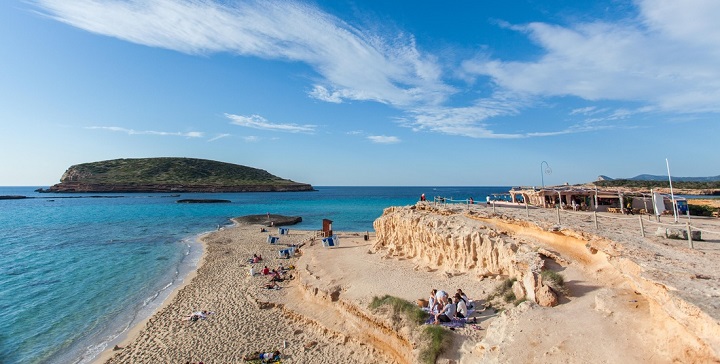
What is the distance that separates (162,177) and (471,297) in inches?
6266

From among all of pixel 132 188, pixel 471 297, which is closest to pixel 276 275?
pixel 471 297

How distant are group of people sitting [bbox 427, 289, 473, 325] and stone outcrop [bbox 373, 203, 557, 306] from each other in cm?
190

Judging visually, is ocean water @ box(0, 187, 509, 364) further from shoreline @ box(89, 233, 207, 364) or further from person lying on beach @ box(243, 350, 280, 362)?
person lying on beach @ box(243, 350, 280, 362)

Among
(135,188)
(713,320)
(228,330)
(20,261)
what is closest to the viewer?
(713,320)

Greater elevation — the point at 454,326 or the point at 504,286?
the point at 504,286

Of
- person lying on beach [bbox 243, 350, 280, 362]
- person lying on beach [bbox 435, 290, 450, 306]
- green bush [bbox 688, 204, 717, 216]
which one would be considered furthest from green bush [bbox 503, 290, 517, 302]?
green bush [bbox 688, 204, 717, 216]

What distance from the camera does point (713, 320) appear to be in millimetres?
5422

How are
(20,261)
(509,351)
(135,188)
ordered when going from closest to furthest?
1. (509,351)
2. (20,261)
3. (135,188)

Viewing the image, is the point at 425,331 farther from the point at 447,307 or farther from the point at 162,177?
the point at 162,177

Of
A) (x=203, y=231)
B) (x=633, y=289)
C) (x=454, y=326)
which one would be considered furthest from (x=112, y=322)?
(x=203, y=231)

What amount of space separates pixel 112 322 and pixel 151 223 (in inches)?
1474

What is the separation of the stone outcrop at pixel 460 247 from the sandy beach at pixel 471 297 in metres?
0.08

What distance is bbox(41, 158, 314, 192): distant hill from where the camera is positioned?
13525cm

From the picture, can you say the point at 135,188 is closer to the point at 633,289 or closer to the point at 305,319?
the point at 305,319
